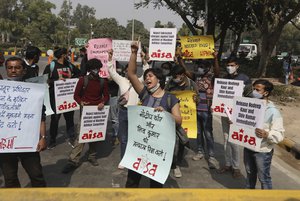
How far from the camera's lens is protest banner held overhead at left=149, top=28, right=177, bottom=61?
712 centimetres

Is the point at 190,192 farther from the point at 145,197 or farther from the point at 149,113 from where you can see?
the point at 149,113

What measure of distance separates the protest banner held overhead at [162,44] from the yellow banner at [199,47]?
0.42 m

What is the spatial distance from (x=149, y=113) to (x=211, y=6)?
958 inches

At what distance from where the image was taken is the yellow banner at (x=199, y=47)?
722 centimetres

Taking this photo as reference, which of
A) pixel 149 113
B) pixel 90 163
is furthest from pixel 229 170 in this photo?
pixel 149 113

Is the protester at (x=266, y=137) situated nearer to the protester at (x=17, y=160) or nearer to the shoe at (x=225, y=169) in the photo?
the shoe at (x=225, y=169)

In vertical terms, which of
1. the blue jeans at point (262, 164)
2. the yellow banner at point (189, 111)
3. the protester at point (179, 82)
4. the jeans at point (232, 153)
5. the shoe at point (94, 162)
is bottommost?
the shoe at point (94, 162)

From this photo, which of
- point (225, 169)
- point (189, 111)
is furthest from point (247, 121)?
point (225, 169)

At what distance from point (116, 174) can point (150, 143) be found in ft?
6.58

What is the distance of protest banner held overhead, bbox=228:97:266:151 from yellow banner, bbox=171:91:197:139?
125cm

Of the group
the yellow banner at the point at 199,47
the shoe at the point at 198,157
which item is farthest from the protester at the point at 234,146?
the yellow banner at the point at 199,47

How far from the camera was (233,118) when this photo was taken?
4.36m

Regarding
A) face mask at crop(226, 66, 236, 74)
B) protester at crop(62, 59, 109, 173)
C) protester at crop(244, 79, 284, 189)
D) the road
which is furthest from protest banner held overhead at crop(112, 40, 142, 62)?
protester at crop(244, 79, 284, 189)

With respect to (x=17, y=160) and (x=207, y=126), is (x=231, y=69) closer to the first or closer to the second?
(x=207, y=126)
